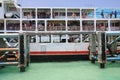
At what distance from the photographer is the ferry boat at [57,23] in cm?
1909

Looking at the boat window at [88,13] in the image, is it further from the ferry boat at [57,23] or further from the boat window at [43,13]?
the boat window at [43,13]

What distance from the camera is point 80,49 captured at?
19.1 metres

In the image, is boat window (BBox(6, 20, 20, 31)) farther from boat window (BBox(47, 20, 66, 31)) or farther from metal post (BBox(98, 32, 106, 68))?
metal post (BBox(98, 32, 106, 68))

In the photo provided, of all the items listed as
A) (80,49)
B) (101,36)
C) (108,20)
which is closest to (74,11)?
(108,20)

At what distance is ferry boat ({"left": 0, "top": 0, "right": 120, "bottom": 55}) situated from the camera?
1909 cm

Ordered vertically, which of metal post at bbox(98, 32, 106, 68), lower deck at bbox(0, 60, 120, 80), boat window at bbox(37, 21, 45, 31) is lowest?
lower deck at bbox(0, 60, 120, 80)

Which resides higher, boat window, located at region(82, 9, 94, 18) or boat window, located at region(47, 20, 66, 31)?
boat window, located at region(82, 9, 94, 18)

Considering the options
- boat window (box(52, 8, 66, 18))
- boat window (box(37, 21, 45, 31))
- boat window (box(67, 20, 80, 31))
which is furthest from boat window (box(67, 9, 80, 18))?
boat window (box(37, 21, 45, 31))

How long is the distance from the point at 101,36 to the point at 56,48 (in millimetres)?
6613

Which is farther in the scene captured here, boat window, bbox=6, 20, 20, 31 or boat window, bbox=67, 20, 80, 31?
boat window, bbox=67, 20, 80, 31

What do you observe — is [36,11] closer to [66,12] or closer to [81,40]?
[66,12]

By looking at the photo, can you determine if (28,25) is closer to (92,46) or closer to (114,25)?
(92,46)

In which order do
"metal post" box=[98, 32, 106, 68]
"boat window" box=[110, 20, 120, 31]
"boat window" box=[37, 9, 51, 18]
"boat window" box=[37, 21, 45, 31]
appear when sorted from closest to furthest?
"metal post" box=[98, 32, 106, 68], "boat window" box=[37, 21, 45, 31], "boat window" box=[37, 9, 51, 18], "boat window" box=[110, 20, 120, 31]

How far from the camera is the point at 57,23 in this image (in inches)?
836
